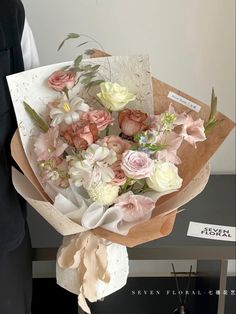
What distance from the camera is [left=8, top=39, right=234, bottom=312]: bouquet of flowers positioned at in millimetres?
1017

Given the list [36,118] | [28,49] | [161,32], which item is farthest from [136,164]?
[161,32]

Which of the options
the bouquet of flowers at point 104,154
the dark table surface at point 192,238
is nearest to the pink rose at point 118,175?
the bouquet of flowers at point 104,154

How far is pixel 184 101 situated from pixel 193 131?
0.29 ft

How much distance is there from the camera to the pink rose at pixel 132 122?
1.05 metres

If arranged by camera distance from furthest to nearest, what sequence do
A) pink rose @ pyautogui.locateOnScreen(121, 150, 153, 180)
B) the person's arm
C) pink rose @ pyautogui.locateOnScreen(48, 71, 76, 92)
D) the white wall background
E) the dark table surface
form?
Result: the white wall background
the dark table surface
the person's arm
pink rose @ pyautogui.locateOnScreen(48, 71, 76, 92)
pink rose @ pyautogui.locateOnScreen(121, 150, 153, 180)

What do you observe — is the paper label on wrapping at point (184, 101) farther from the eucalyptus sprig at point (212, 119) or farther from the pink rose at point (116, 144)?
the pink rose at point (116, 144)

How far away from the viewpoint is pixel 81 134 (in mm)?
1015

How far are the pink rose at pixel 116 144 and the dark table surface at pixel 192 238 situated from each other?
366 mm

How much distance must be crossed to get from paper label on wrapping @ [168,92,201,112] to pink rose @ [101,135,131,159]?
162mm

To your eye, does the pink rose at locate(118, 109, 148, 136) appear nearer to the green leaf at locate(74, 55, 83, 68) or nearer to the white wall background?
the green leaf at locate(74, 55, 83, 68)

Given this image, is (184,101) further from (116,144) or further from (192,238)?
(192,238)

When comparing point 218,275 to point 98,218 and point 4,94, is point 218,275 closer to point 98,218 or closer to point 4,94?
point 98,218

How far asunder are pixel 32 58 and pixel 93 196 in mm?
395

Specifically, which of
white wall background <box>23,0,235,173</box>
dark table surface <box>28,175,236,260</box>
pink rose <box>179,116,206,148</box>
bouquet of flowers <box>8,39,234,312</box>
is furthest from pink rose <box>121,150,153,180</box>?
white wall background <box>23,0,235,173</box>
